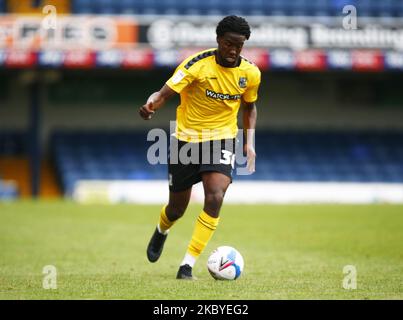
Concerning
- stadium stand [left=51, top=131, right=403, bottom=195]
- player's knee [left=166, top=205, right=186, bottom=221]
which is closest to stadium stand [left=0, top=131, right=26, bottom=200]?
stadium stand [left=51, top=131, right=403, bottom=195]

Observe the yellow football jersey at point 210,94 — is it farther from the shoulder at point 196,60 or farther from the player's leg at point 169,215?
the player's leg at point 169,215

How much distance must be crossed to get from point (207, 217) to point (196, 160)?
618 mm

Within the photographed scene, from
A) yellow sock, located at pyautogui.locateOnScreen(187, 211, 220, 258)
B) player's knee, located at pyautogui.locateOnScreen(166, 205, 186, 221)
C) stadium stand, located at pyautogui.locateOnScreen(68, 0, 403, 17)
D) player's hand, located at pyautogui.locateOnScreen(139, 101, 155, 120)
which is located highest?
stadium stand, located at pyautogui.locateOnScreen(68, 0, 403, 17)

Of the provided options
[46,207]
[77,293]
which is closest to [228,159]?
[77,293]

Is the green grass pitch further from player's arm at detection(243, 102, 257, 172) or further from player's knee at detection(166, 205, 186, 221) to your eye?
player's arm at detection(243, 102, 257, 172)

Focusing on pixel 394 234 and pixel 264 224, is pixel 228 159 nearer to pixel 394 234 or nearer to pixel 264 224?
pixel 394 234

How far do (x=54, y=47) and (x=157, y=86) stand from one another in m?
6.22

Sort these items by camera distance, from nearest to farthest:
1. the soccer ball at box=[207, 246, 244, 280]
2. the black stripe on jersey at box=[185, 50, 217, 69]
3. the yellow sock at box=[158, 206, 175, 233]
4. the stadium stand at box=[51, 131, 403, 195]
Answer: the soccer ball at box=[207, 246, 244, 280], the black stripe on jersey at box=[185, 50, 217, 69], the yellow sock at box=[158, 206, 175, 233], the stadium stand at box=[51, 131, 403, 195]

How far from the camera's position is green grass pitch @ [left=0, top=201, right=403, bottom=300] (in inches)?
307

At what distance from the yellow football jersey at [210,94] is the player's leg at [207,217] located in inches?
18.8

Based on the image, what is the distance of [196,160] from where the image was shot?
8.91m

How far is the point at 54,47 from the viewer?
26047 millimetres

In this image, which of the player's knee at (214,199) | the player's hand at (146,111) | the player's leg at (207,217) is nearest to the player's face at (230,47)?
the player's hand at (146,111)

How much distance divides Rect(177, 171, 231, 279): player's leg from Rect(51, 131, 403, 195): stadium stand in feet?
65.8
